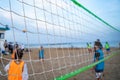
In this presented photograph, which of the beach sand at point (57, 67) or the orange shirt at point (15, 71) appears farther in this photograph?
the beach sand at point (57, 67)

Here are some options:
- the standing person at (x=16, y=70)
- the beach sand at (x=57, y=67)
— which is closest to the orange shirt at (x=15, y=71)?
the standing person at (x=16, y=70)

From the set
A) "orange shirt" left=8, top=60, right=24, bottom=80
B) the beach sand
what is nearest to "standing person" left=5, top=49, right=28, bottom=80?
"orange shirt" left=8, top=60, right=24, bottom=80

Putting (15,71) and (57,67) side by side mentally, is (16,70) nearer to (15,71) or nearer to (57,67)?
(15,71)

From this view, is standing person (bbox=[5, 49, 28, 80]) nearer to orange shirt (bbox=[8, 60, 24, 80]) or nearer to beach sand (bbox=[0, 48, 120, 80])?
orange shirt (bbox=[8, 60, 24, 80])

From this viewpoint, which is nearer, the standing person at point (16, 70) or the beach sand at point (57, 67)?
the standing person at point (16, 70)

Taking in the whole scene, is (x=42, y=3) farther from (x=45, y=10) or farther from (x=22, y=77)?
(x=22, y=77)

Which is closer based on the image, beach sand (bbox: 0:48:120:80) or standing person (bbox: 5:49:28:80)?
standing person (bbox: 5:49:28:80)

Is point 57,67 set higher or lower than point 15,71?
lower

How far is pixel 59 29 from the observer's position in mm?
4930

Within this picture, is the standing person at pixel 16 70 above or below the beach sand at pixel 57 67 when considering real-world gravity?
above

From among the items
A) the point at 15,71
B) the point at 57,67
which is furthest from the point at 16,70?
the point at 57,67

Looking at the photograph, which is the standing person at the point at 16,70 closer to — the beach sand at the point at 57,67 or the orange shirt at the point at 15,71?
the orange shirt at the point at 15,71

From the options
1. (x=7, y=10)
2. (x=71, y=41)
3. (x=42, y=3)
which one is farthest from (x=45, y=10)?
(x=71, y=41)

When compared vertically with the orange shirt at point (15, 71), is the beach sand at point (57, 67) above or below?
below
